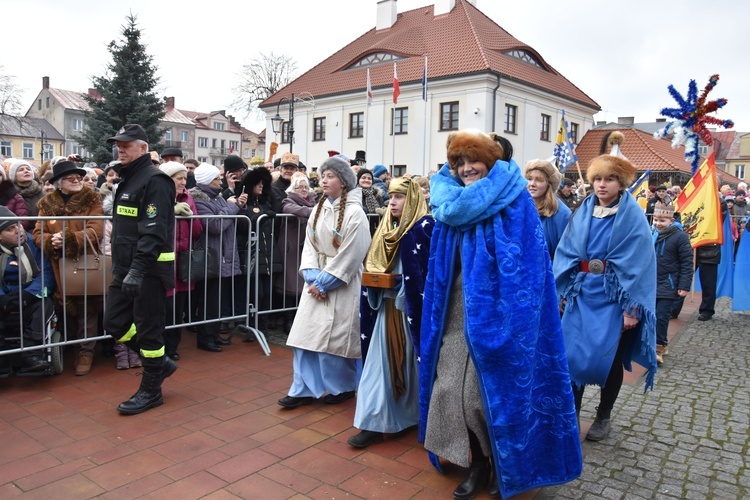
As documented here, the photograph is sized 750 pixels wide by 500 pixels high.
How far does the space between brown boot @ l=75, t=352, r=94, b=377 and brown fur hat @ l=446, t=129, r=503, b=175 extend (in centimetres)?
384

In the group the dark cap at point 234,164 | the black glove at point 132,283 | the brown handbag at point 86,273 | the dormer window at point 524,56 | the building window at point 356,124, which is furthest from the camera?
the building window at point 356,124

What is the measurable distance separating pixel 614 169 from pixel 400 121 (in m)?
30.1

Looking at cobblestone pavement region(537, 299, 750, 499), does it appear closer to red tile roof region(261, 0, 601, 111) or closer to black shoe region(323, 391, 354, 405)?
black shoe region(323, 391, 354, 405)

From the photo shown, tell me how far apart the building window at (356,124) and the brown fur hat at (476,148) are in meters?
32.4

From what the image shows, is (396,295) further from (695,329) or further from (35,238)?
(695,329)

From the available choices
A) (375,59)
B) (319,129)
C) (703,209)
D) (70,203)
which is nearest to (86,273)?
(70,203)

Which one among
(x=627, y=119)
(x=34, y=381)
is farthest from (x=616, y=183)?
(x=627, y=119)

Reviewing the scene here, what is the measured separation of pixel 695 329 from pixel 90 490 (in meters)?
7.81

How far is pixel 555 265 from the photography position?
4.18 metres

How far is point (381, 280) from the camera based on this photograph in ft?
12.9

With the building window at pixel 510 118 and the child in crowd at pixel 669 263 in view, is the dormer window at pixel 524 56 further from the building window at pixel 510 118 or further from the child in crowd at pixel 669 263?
the child in crowd at pixel 669 263

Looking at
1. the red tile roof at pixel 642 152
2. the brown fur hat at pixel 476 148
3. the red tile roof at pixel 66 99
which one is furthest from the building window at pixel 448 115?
the red tile roof at pixel 66 99

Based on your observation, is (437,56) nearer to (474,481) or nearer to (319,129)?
(319,129)

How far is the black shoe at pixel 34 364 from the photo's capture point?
4.87 m
